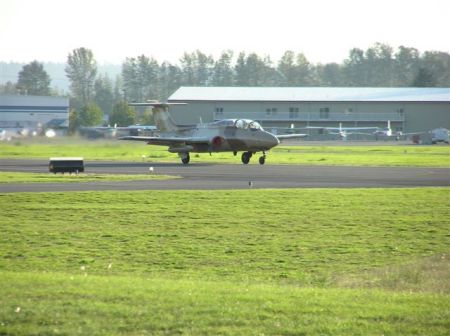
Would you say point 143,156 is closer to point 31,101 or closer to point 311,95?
point 311,95

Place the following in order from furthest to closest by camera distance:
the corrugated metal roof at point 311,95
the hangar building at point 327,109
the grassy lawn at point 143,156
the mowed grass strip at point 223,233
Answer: the corrugated metal roof at point 311,95, the hangar building at point 327,109, the grassy lawn at point 143,156, the mowed grass strip at point 223,233

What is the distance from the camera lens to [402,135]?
13525cm

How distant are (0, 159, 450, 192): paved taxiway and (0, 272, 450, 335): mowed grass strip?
19.6 m

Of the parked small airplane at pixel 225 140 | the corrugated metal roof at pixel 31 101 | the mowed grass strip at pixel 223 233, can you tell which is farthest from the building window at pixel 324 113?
the mowed grass strip at pixel 223 233

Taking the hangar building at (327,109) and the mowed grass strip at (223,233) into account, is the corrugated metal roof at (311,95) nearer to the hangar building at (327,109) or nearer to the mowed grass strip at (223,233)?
the hangar building at (327,109)

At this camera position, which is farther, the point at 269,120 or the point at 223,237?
the point at 269,120

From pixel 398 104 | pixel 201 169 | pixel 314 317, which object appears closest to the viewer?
pixel 314 317

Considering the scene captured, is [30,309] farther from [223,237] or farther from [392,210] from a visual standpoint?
[392,210]

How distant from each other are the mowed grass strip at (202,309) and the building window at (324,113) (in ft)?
436

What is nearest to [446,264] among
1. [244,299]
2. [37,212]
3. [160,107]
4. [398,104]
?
[244,299]

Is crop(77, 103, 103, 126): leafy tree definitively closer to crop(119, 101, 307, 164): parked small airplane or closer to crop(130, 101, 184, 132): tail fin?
crop(130, 101, 184, 132): tail fin

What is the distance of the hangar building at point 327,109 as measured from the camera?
144 metres

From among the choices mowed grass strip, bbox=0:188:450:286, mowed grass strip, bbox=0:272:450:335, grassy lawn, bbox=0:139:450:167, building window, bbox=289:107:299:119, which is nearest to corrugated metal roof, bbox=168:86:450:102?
building window, bbox=289:107:299:119

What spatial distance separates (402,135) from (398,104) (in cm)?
1123
